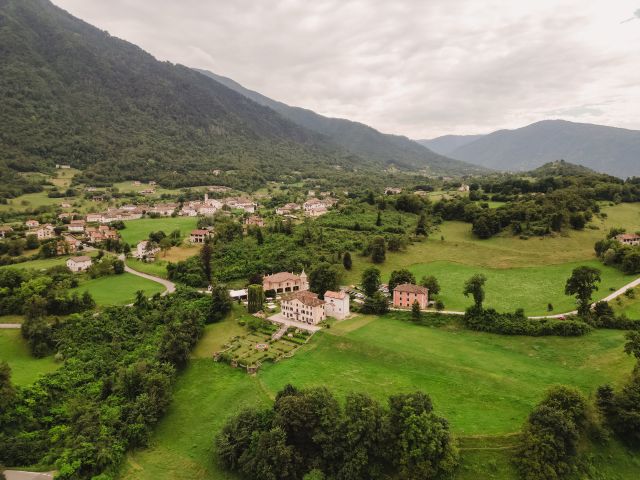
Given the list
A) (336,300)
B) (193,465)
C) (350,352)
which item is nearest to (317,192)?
(336,300)

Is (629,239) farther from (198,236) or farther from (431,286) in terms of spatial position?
(198,236)

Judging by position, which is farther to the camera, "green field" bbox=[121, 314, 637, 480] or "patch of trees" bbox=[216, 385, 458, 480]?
"green field" bbox=[121, 314, 637, 480]

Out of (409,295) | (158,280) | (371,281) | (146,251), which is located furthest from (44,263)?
(409,295)

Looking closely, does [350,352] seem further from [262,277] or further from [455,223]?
[455,223]

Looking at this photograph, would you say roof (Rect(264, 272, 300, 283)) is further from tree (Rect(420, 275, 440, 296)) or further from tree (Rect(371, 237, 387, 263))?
tree (Rect(420, 275, 440, 296))

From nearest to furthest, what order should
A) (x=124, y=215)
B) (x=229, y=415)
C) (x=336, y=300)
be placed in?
(x=229, y=415) < (x=336, y=300) < (x=124, y=215)

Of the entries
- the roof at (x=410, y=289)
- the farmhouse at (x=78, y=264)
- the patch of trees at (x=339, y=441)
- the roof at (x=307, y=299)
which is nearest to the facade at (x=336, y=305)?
the roof at (x=307, y=299)

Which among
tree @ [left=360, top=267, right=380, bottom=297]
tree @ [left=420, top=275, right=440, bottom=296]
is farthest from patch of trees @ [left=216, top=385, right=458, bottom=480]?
tree @ [left=420, top=275, right=440, bottom=296]

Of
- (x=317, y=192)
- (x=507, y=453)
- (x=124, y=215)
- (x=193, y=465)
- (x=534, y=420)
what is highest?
(x=317, y=192)
